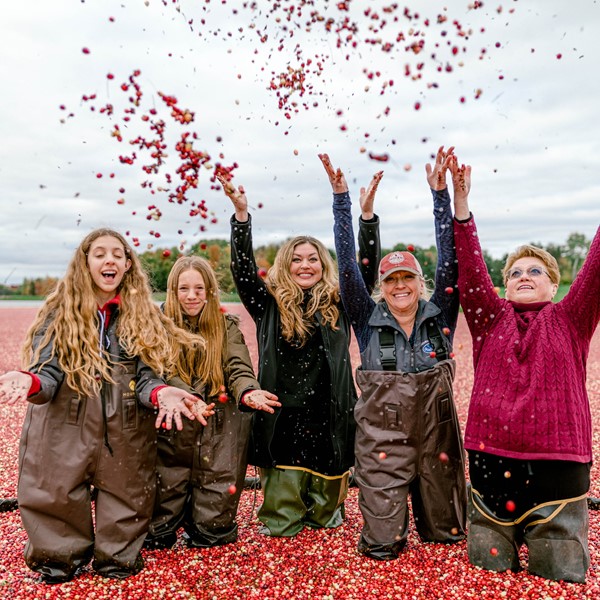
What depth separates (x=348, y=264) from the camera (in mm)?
4508

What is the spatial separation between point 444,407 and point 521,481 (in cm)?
70

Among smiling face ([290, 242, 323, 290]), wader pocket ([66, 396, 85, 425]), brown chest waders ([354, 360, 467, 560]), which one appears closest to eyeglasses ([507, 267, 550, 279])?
brown chest waders ([354, 360, 467, 560])

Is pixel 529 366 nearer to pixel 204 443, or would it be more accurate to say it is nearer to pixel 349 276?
pixel 349 276

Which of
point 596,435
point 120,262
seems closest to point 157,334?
point 120,262

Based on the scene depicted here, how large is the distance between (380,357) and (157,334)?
163 cm

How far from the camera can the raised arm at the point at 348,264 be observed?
14.9 feet

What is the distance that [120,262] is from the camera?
4.29 m

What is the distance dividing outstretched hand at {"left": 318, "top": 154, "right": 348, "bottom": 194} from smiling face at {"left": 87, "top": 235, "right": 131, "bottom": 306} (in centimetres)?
169

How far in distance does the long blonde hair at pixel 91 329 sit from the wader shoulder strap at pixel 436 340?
67.7 inches

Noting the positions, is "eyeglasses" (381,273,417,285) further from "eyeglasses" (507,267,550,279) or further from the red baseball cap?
"eyeglasses" (507,267,550,279)

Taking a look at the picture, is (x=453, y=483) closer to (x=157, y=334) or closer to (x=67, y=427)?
(x=157, y=334)

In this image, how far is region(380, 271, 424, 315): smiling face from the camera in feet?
14.6

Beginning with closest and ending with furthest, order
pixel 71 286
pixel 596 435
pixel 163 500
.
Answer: pixel 71 286, pixel 163 500, pixel 596 435

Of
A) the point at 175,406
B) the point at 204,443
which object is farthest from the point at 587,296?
the point at 204,443
